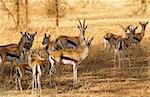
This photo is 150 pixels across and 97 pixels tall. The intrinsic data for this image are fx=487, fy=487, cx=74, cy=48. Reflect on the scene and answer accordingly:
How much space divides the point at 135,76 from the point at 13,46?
2.98 metres

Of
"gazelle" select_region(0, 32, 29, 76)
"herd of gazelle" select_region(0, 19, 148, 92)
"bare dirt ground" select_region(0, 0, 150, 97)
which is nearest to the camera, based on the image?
"bare dirt ground" select_region(0, 0, 150, 97)

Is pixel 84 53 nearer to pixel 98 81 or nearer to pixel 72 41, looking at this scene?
pixel 98 81

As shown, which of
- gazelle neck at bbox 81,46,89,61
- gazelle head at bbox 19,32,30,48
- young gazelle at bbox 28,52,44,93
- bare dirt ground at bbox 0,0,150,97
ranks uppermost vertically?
gazelle head at bbox 19,32,30,48

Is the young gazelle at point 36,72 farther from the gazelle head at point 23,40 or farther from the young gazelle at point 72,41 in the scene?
the young gazelle at point 72,41

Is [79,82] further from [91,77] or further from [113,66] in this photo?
[113,66]

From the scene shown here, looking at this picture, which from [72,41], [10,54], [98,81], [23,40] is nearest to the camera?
[98,81]

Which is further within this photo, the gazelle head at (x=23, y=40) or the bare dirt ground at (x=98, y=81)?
the gazelle head at (x=23, y=40)

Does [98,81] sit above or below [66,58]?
below

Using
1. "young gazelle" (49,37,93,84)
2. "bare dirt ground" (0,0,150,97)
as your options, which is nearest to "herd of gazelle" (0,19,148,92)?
"young gazelle" (49,37,93,84)

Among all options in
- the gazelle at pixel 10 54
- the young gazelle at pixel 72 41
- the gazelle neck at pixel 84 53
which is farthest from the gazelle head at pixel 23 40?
the gazelle neck at pixel 84 53

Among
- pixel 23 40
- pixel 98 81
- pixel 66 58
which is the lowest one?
pixel 98 81

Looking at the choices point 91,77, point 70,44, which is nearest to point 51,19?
point 70,44

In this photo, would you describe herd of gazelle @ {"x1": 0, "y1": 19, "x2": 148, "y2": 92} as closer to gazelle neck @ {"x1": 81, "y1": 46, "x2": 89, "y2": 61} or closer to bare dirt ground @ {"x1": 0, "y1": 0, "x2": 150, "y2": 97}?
gazelle neck @ {"x1": 81, "y1": 46, "x2": 89, "y2": 61}

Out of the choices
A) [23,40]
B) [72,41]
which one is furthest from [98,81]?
[72,41]
